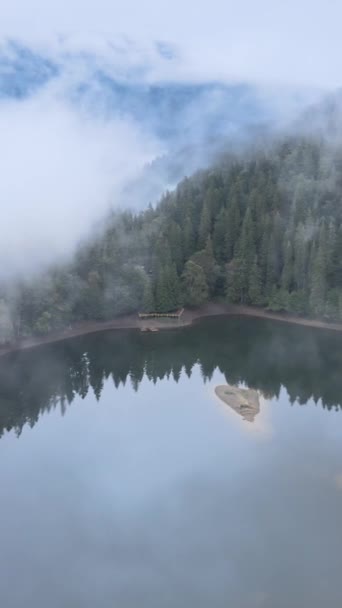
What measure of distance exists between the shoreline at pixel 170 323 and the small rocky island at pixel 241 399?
41.1 ft

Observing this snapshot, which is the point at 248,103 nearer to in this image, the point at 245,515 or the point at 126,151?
the point at 126,151

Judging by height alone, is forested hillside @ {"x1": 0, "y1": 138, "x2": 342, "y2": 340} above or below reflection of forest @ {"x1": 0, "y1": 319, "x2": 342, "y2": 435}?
above

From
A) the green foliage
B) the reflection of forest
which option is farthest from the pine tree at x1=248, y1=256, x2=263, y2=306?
the green foliage

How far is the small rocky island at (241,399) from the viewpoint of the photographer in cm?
3703

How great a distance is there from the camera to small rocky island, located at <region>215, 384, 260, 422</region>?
3703 centimetres

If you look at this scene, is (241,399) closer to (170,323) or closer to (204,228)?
(170,323)

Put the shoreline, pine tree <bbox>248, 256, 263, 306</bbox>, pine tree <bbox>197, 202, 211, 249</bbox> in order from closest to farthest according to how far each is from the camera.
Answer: the shoreline → pine tree <bbox>248, 256, 263, 306</bbox> → pine tree <bbox>197, 202, 211, 249</bbox>

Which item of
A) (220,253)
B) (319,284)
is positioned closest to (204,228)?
(220,253)

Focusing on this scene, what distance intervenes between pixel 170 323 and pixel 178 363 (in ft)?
23.4

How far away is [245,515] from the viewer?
2723 centimetres

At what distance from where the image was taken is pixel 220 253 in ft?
190

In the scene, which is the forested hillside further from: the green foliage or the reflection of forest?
the reflection of forest

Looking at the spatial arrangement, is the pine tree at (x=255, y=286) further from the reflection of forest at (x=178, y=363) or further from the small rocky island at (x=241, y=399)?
the small rocky island at (x=241, y=399)

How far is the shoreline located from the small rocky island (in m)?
12.5
